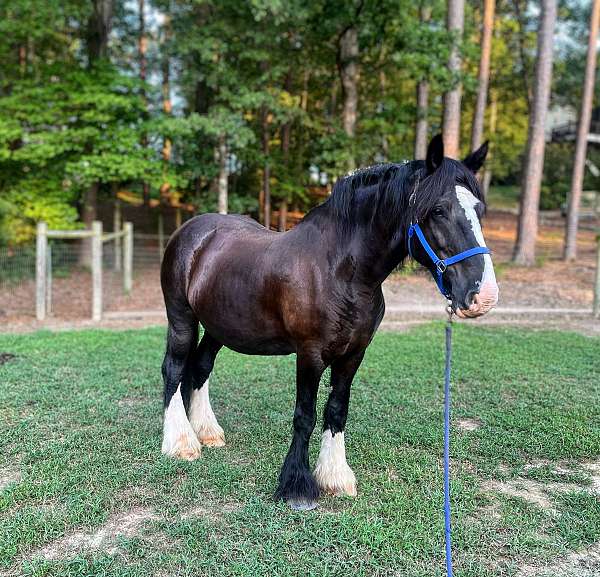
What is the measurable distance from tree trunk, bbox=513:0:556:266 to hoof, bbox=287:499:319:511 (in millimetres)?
12314

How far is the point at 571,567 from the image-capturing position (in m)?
2.52

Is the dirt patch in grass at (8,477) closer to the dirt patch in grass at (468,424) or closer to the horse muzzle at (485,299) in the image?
the horse muzzle at (485,299)

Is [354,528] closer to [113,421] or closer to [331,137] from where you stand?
[113,421]

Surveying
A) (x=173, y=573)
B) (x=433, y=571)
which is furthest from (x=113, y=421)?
(x=433, y=571)

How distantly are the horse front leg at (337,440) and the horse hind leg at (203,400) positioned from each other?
0.97 meters

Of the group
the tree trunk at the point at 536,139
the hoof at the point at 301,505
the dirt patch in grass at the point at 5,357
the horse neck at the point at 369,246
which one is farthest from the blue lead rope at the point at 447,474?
the tree trunk at the point at 536,139

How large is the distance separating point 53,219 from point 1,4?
14.2ft

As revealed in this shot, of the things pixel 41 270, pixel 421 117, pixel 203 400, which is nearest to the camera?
pixel 203 400

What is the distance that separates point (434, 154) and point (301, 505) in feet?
6.62

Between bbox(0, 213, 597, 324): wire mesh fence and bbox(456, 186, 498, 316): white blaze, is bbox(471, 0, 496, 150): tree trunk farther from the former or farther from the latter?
bbox(456, 186, 498, 316): white blaze

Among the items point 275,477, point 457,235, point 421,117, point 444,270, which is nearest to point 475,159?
point 457,235

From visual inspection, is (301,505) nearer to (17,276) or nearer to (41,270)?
(41,270)

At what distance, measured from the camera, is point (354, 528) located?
2795 millimetres

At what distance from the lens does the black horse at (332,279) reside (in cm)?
251
